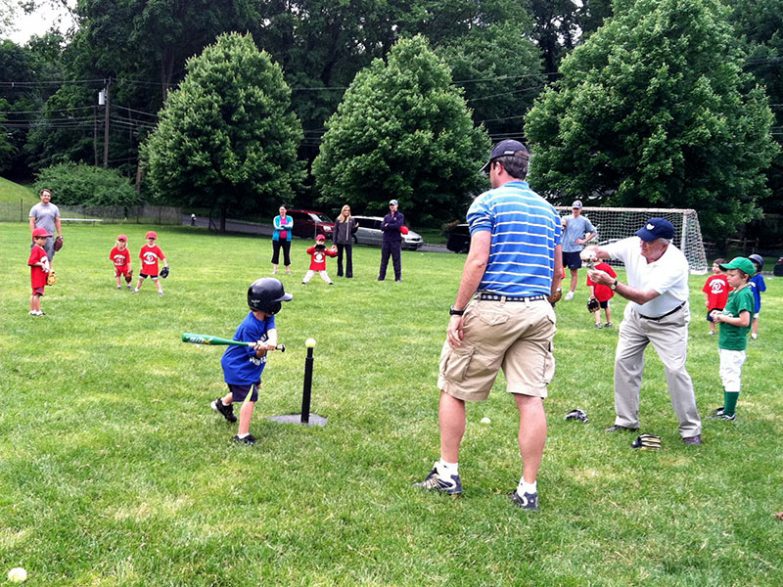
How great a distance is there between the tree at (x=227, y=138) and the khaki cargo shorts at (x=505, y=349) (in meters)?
34.1

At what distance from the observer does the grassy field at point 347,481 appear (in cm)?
347

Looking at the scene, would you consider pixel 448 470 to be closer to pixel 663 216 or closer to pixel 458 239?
pixel 663 216

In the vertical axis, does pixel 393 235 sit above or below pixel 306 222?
below

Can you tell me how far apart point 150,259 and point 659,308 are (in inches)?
391

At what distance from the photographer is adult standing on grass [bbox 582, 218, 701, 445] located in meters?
5.26

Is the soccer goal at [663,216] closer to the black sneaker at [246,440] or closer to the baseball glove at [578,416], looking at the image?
the baseball glove at [578,416]

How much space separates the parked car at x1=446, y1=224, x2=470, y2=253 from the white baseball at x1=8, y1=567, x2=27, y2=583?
30.0m

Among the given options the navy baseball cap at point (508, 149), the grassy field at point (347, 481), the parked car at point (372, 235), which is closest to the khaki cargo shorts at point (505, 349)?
the grassy field at point (347, 481)

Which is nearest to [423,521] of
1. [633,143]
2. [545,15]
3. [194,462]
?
[194,462]

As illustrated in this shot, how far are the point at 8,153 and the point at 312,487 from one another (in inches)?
2804

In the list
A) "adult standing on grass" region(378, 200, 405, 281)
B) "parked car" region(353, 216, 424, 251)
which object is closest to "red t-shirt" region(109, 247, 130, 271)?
"adult standing on grass" region(378, 200, 405, 281)

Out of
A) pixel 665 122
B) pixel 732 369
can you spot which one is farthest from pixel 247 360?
pixel 665 122

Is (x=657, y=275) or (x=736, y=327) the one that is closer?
(x=657, y=275)

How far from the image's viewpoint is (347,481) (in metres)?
4.49
